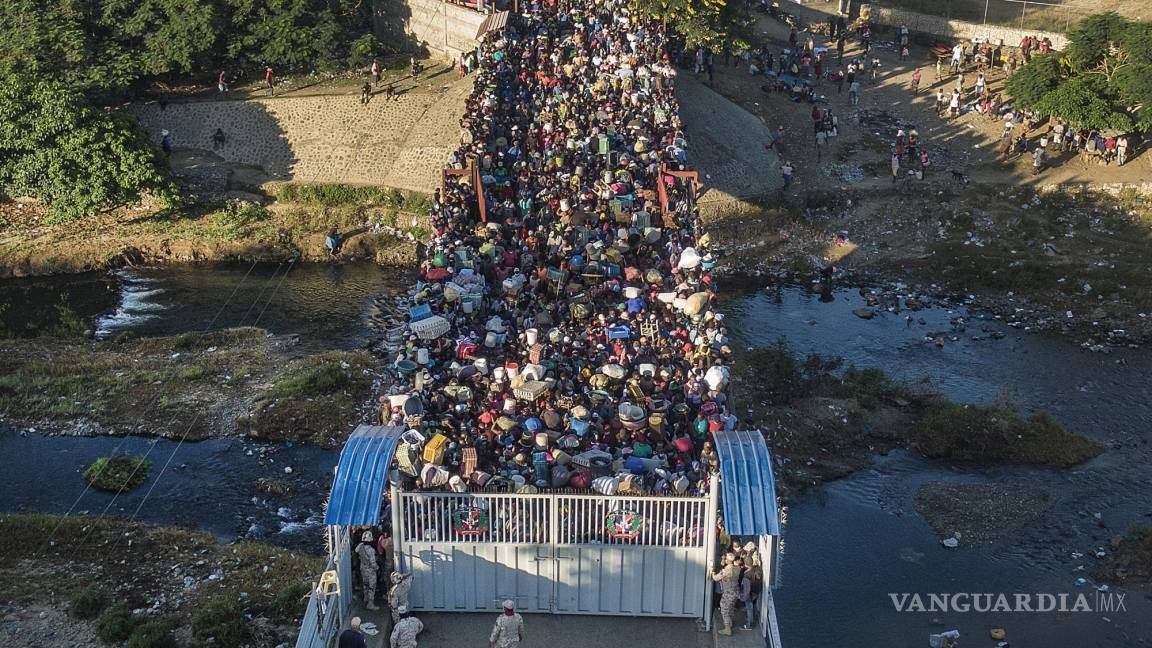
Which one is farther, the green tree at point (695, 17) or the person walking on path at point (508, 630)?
the green tree at point (695, 17)

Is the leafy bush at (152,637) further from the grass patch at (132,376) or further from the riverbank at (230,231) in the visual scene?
the riverbank at (230,231)

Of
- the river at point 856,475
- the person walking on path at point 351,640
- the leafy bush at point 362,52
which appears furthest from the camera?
the leafy bush at point 362,52


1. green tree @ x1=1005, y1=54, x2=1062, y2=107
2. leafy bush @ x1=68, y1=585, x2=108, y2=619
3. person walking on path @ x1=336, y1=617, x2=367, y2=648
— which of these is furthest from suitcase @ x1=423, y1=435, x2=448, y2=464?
green tree @ x1=1005, y1=54, x2=1062, y2=107

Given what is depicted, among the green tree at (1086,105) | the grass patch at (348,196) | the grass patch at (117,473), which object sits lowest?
the grass patch at (117,473)

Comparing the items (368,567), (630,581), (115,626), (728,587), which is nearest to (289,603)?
(115,626)

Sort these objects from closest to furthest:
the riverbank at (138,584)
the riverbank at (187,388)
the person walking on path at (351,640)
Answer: the person walking on path at (351,640)
the riverbank at (138,584)
the riverbank at (187,388)

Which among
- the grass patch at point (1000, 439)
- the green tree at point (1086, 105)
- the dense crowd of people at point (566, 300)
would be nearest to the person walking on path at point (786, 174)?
the dense crowd of people at point (566, 300)

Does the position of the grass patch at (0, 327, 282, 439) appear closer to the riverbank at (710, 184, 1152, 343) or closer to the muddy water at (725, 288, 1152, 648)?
the muddy water at (725, 288, 1152, 648)

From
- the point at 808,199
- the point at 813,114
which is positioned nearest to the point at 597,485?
the point at 808,199
